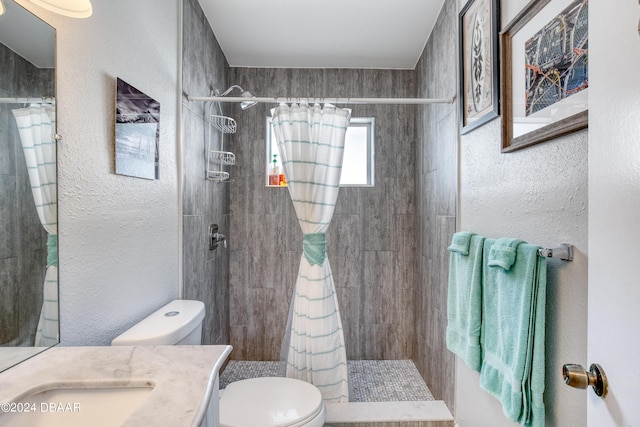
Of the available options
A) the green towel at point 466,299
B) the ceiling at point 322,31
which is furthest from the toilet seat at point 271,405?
the ceiling at point 322,31

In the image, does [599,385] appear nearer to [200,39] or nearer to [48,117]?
[48,117]

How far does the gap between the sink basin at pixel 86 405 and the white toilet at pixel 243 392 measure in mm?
415

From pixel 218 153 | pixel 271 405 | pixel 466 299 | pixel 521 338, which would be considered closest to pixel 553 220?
pixel 521 338

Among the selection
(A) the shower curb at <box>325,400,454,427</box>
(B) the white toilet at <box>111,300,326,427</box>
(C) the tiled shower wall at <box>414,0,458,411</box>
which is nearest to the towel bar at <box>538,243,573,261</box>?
(C) the tiled shower wall at <box>414,0,458,411</box>

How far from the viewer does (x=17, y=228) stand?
84 centimetres

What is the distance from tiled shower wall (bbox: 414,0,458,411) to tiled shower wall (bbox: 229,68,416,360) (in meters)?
0.15

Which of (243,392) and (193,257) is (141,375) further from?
(193,257)

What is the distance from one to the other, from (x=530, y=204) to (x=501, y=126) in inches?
→ 13.6

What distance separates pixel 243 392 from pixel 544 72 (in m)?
1.73

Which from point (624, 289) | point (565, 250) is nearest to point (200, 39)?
point (565, 250)

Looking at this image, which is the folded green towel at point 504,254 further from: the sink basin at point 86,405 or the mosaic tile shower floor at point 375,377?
the mosaic tile shower floor at point 375,377

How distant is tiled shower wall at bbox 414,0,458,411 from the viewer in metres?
1.96

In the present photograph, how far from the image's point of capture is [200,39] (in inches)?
83.8

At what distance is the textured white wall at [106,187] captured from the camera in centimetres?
105
